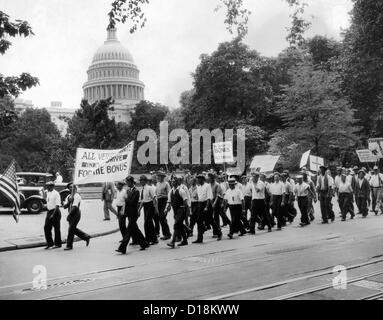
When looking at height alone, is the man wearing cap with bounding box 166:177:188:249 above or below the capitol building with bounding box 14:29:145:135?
below

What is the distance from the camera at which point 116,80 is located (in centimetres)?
12031

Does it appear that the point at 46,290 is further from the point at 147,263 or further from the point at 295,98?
the point at 295,98

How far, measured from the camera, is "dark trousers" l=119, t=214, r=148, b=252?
11.1 m

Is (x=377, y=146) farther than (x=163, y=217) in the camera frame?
Yes

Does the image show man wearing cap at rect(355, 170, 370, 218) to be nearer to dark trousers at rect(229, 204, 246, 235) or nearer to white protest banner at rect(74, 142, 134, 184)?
dark trousers at rect(229, 204, 246, 235)

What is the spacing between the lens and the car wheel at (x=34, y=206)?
22.9 metres

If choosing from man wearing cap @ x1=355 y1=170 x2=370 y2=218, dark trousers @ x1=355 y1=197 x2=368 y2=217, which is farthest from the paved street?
man wearing cap @ x1=355 y1=170 x2=370 y2=218

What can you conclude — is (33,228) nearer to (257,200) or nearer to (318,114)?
(257,200)

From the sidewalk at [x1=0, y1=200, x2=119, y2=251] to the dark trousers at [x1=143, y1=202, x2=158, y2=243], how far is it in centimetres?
289

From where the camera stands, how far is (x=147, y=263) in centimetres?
969

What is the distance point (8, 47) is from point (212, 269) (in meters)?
7.48

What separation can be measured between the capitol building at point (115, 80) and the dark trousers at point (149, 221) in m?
107

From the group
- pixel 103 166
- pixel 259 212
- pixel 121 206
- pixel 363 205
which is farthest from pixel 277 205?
pixel 103 166

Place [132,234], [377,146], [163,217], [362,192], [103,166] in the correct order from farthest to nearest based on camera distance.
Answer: [377,146], [362,192], [163,217], [103,166], [132,234]
